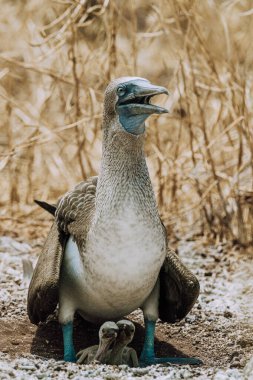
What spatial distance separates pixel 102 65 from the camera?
686 cm

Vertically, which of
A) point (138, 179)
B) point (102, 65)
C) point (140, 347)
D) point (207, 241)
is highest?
point (102, 65)

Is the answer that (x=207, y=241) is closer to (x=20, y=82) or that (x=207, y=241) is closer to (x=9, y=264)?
(x=9, y=264)

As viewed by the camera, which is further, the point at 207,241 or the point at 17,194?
the point at 17,194

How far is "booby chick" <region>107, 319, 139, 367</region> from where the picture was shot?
4.26 meters

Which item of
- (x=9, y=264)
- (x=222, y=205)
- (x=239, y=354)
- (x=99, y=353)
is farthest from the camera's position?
(x=222, y=205)

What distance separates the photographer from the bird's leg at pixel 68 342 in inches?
184

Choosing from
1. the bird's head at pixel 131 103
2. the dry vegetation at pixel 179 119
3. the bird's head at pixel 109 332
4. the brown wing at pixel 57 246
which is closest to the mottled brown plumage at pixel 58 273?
the brown wing at pixel 57 246

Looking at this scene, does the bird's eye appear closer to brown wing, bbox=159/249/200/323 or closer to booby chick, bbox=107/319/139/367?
brown wing, bbox=159/249/200/323

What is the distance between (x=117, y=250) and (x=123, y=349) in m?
0.50

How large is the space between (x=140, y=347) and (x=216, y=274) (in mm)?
1335

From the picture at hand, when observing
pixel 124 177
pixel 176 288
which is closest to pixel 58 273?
pixel 124 177

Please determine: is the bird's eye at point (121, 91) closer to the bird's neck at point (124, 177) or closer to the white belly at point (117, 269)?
the bird's neck at point (124, 177)

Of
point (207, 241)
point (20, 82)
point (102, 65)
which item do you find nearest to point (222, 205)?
point (207, 241)

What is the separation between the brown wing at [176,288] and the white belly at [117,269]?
10.0 inches
